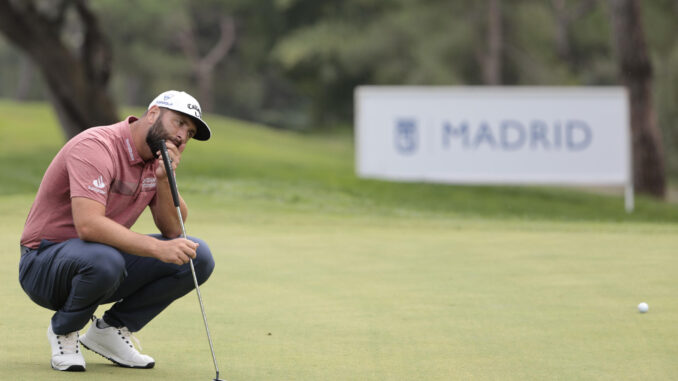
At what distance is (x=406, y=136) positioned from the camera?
1634 centimetres

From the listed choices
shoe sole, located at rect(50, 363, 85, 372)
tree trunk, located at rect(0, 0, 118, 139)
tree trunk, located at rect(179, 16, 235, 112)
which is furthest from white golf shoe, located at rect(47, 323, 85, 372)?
tree trunk, located at rect(179, 16, 235, 112)

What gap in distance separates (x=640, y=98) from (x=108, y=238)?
1825cm

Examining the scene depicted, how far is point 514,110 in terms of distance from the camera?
16516mm

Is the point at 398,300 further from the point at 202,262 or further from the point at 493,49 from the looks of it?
the point at 493,49

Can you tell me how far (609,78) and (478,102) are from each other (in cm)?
3159

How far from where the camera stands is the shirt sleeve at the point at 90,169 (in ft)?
15.2

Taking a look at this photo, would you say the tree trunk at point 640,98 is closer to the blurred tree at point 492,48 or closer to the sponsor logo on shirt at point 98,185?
the sponsor logo on shirt at point 98,185

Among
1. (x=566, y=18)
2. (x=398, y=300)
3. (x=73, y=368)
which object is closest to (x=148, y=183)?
(x=73, y=368)

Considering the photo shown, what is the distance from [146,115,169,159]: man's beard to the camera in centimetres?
481

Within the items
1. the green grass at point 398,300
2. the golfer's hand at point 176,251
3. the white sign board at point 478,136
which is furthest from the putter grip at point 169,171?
the white sign board at point 478,136

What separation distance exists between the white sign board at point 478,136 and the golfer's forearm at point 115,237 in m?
11.6

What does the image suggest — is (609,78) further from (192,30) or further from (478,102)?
(478,102)

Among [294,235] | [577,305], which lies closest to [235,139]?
[294,235]

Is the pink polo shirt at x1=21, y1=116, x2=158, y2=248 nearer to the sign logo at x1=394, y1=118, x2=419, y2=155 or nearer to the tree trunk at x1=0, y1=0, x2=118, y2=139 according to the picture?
the sign logo at x1=394, y1=118, x2=419, y2=155
